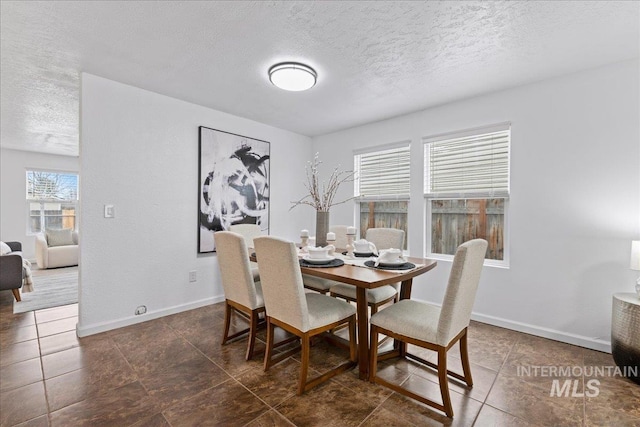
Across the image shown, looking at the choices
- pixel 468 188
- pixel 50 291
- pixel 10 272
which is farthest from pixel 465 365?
pixel 50 291

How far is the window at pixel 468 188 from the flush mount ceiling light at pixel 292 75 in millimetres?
1713

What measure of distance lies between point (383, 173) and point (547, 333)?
2.44 metres

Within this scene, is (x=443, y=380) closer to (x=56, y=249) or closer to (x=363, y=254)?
(x=363, y=254)

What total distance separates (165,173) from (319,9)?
234cm

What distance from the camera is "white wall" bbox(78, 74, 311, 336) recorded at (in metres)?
2.68

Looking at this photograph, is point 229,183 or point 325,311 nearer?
point 325,311

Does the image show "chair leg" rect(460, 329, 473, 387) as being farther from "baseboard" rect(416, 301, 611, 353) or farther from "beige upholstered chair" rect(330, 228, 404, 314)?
"baseboard" rect(416, 301, 611, 353)

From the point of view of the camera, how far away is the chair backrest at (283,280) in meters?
1.78

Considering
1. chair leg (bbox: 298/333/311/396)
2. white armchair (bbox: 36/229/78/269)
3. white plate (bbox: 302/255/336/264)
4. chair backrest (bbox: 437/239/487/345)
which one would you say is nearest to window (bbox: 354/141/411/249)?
white plate (bbox: 302/255/336/264)

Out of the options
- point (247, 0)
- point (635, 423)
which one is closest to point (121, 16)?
point (247, 0)

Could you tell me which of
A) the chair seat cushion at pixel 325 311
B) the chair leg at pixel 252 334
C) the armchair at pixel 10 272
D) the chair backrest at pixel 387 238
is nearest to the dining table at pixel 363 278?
the chair seat cushion at pixel 325 311

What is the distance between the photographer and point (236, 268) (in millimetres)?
2232

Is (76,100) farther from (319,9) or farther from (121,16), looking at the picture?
(319,9)

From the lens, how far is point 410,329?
5.73ft
